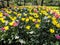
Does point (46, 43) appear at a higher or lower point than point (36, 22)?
lower

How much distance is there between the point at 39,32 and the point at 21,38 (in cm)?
36

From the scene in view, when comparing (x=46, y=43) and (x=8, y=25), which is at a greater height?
(x=8, y=25)

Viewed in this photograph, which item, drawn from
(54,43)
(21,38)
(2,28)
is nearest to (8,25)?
(2,28)

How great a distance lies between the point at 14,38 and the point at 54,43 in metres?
0.76

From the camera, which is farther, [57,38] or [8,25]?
[8,25]

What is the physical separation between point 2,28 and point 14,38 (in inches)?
13.6

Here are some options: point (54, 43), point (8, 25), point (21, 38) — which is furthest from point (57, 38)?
point (8, 25)

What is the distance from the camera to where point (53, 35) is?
3768 millimetres

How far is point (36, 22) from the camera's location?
4148mm

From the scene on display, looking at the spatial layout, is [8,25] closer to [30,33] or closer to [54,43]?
[30,33]

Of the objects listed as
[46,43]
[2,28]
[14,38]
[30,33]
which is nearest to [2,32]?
[2,28]

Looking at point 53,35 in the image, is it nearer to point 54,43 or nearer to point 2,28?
point 54,43

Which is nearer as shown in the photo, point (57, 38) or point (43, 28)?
point (57, 38)

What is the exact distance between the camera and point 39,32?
3.84 m
